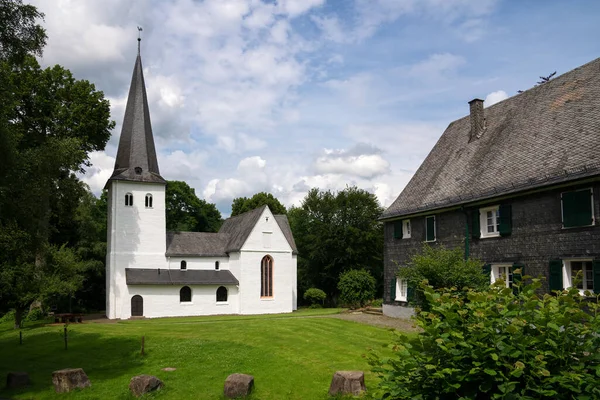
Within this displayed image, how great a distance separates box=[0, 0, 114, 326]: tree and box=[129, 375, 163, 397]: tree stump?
6.80 m

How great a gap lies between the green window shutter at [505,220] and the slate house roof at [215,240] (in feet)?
76.0

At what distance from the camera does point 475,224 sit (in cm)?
2147

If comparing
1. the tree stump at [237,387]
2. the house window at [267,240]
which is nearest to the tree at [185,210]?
the house window at [267,240]

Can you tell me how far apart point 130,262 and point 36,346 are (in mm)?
15277

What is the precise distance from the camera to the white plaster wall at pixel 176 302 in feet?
119

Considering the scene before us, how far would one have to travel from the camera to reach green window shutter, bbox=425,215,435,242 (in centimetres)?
2428

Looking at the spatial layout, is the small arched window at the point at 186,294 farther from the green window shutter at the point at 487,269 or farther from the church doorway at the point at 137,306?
the green window shutter at the point at 487,269

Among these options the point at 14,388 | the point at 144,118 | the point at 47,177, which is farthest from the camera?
the point at 144,118

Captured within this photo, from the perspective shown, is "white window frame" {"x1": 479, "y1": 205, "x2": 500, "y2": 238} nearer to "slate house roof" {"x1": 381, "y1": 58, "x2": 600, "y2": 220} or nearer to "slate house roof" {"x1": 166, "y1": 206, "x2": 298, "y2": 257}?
"slate house roof" {"x1": 381, "y1": 58, "x2": 600, "y2": 220}

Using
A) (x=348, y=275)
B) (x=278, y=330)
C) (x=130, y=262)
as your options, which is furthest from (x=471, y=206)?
(x=130, y=262)

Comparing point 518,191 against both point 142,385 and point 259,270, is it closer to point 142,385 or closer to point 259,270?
point 142,385

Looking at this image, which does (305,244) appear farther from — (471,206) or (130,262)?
(471,206)

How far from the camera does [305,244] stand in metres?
51.8

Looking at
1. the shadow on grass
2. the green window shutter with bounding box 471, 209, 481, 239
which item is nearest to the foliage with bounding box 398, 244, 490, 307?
the green window shutter with bounding box 471, 209, 481, 239
